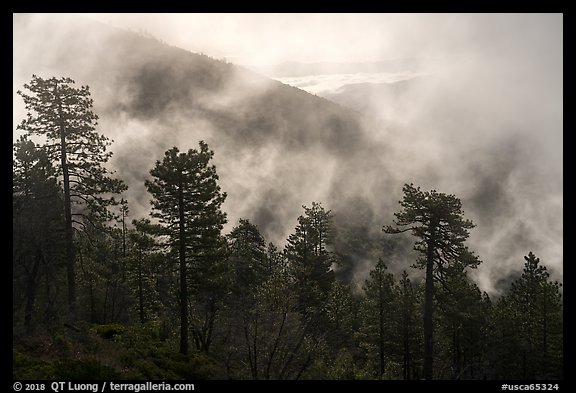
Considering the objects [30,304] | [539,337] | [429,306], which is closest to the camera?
[30,304]

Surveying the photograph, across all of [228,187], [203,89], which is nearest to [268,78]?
[203,89]

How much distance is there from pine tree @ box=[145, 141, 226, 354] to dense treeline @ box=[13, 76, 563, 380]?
7 centimetres

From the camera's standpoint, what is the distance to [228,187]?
368ft

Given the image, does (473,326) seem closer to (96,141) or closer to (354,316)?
(354,316)

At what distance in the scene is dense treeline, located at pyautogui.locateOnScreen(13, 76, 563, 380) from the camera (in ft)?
47.0

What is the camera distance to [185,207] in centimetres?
2017

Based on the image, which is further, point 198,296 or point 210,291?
point 198,296

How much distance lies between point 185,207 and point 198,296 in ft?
24.1

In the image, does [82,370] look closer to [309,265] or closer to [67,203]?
[67,203]

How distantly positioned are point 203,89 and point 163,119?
29.7 meters

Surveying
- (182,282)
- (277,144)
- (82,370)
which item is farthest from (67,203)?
(277,144)

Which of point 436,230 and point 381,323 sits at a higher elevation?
point 436,230

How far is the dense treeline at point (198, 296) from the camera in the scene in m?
14.3
